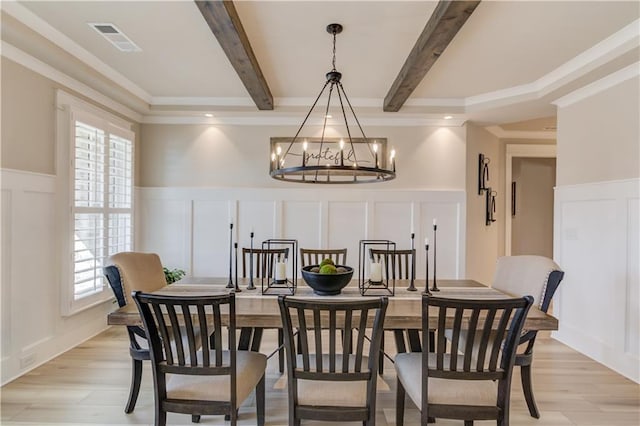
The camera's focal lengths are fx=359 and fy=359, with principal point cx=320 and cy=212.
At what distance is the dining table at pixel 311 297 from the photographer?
6.58ft

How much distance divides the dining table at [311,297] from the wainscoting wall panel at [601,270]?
4.22 feet

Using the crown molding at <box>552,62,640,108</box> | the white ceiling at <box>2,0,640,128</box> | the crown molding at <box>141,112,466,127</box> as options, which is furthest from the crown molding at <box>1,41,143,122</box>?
the crown molding at <box>552,62,640,108</box>

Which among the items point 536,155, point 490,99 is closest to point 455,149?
point 490,99

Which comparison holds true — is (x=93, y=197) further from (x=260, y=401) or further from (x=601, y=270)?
(x=601, y=270)

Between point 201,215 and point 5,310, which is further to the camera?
point 201,215

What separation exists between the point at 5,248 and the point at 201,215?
209 cm

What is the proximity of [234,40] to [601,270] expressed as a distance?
3.66 metres

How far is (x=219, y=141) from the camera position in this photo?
457 cm

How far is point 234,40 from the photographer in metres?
2.47

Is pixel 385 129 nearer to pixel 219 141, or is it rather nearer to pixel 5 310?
pixel 219 141

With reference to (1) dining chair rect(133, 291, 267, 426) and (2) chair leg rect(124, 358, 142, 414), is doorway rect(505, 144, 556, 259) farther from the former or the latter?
(2) chair leg rect(124, 358, 142, 414)

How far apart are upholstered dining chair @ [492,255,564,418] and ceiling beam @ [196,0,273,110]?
100 inches

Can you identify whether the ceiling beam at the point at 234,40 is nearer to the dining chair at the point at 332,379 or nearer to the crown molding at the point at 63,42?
the crown molding at the point at 63,42

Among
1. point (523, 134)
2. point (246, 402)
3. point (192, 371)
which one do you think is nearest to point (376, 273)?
point (246, 402)
